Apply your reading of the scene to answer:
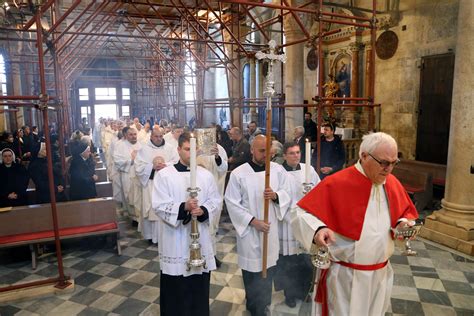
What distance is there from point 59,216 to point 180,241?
9.42ft

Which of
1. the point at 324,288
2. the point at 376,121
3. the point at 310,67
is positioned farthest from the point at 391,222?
the point at 310,67

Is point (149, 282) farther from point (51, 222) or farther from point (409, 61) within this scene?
point (409, 61)

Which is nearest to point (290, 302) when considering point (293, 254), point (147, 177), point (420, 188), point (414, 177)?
point (293, 254)

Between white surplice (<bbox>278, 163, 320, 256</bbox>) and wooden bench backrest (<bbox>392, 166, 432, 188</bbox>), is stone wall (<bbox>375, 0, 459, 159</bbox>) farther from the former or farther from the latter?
white surplice (<bbox>278, 163, 320, 256</bbox>)

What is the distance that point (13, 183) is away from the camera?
5934mm

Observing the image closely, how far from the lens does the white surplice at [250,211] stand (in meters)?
3.71

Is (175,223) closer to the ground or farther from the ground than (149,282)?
farther from the ground

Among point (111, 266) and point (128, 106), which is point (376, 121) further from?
point (128, 106)

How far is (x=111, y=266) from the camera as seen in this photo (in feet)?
17.8

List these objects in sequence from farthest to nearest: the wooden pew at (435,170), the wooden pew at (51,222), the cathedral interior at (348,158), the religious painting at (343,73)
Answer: the religious painting at (343,73)
the wooden pew at (435,170)
the wooden pew at (51,222)
the cathedral interior at (348,158)

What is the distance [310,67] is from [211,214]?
12.9m

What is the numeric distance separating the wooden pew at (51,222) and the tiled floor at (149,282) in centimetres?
39

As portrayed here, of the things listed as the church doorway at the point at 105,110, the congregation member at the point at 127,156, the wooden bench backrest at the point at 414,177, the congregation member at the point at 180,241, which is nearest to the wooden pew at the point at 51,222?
the congregation member at the point at 127,156

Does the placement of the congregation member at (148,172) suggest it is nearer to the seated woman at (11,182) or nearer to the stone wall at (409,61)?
the seated woman at (11,182)
